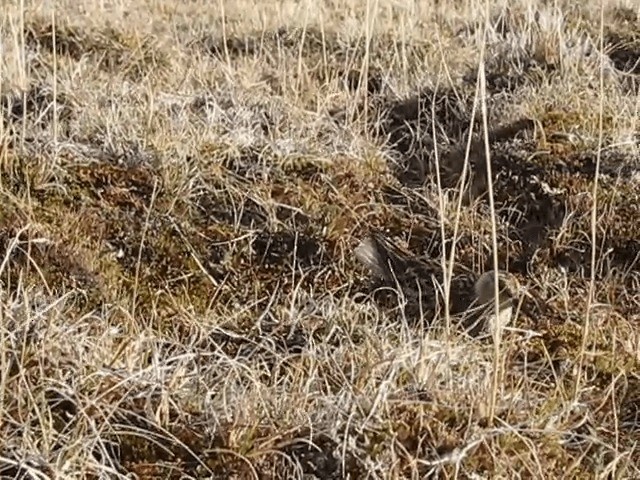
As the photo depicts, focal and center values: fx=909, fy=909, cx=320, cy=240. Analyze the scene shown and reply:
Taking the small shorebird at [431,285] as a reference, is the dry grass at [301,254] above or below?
above

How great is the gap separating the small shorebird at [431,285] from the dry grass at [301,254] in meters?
0.08

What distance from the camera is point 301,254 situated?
3473 millimetres

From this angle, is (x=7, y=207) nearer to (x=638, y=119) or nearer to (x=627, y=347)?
(x=627, y=347)

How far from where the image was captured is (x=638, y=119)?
417 cm

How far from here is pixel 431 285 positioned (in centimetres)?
340

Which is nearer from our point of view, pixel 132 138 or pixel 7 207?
pixel 7 207

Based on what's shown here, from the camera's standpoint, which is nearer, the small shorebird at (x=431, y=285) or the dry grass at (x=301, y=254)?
the dry grass at (x=301, y=254)

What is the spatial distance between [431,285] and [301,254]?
0.51 metres

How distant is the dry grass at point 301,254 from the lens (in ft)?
7.42

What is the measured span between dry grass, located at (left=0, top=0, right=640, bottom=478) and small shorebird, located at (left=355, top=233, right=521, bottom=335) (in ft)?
0.28

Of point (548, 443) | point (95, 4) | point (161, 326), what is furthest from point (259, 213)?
point (95, 4)

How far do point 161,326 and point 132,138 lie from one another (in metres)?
1.26

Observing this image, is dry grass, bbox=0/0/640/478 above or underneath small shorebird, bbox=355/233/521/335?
above

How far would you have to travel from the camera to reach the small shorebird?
307 cm
